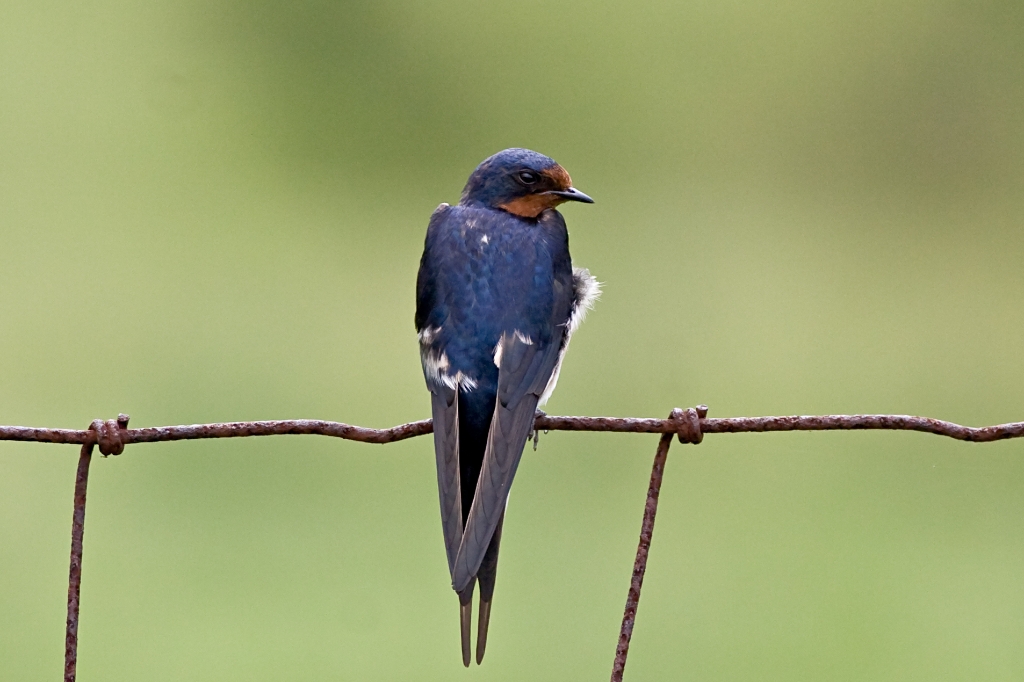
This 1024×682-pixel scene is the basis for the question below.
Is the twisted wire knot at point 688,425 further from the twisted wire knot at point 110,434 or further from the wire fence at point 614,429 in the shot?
the twisted wire knot at point 110,434

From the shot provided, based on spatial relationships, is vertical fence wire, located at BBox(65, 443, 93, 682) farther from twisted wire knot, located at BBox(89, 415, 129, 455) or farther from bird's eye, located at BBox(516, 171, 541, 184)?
bird's eye, located at BBox(516, 171, 541, 184)

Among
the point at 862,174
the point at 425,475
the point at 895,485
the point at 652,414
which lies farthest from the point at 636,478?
the point at 862,174

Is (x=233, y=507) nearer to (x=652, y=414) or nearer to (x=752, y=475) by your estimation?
(x=652, y=414)

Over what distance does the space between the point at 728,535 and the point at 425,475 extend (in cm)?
121

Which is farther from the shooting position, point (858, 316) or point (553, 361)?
point (858, 316)

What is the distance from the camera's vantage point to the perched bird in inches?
51.7

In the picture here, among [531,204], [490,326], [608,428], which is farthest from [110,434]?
[531,204]

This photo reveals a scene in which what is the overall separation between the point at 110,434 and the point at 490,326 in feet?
1.87

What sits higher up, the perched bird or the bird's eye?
the bird's eye

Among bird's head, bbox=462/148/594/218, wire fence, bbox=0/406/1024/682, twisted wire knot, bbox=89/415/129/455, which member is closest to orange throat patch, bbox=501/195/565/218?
bird's head, bbox=462/148/594/218

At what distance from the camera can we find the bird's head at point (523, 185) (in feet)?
6.21

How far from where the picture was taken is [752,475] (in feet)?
19.8

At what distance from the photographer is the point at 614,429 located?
1.16m

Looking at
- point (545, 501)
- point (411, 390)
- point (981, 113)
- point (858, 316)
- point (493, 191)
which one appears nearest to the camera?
point (493, 191)
